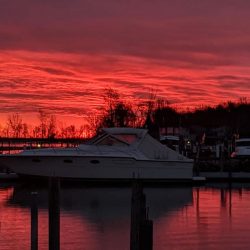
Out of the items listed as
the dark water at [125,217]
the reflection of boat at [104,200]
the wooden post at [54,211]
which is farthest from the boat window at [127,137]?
the wooden post at [54,211]

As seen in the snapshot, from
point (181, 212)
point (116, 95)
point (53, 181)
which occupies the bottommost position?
point (181, 212)

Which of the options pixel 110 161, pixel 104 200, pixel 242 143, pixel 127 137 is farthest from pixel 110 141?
pixel 242 143

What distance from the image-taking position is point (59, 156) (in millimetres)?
37125

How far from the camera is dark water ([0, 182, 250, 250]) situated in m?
19.3

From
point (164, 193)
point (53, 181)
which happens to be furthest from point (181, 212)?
point (53, 181)

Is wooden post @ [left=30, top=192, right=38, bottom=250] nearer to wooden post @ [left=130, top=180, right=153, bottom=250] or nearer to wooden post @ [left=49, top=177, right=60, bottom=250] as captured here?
wooden post @ [left=49, top=177, right=60, bottom=250]

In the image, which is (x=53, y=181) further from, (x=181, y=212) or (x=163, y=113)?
(x=163, y=113)

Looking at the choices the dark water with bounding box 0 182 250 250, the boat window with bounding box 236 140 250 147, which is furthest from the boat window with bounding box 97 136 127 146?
the boat window with bounding box 236 140 250 147

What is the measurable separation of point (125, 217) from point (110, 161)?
41.5ft

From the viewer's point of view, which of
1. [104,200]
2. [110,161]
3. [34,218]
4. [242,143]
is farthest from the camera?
[242,143]

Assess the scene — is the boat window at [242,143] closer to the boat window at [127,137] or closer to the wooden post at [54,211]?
the boat window at [127,137]

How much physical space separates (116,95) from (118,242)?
2259 inches

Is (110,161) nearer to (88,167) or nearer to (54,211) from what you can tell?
(88,167)

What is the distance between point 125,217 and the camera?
2488 cm
